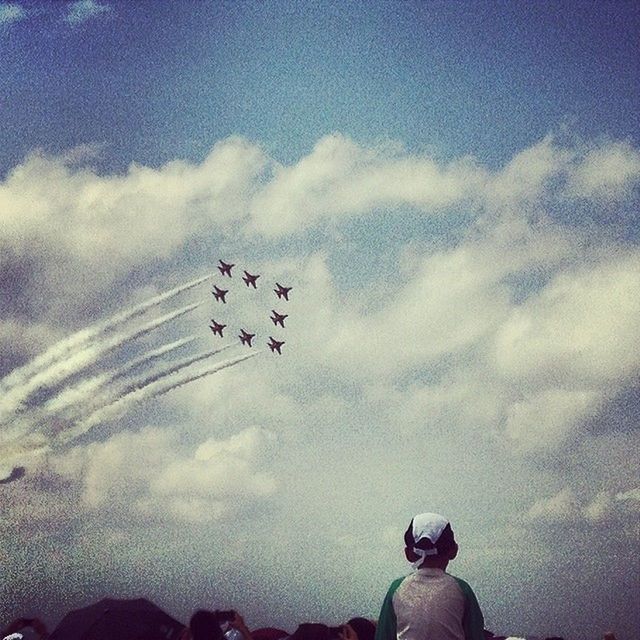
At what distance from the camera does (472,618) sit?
1260 cm

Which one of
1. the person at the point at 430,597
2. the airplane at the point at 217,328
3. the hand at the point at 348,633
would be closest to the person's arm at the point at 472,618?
the person at the point at 430,597

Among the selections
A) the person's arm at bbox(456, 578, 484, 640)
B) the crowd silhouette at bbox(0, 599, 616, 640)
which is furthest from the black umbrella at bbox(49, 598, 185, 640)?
the person's arm at bbox(456, 578, 484, 640)

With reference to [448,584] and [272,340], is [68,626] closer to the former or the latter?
[448,584]

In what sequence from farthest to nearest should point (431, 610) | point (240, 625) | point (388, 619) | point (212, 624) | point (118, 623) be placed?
point (118, 623)
point (240, 625)
point (212, 624)
point (388, 619)
point (431, 610)

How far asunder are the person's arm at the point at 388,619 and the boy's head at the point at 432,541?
546mm

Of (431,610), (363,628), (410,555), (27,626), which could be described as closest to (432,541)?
(410,555)

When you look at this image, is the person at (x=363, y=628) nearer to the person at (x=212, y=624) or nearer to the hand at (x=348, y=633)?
the hand at (x=348, y=633)

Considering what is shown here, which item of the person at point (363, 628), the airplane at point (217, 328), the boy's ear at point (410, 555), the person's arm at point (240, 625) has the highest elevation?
the airplane at point (217, 328)

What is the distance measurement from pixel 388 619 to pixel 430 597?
85 cm

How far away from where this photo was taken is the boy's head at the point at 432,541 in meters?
13.1

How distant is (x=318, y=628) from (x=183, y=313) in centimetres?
5958

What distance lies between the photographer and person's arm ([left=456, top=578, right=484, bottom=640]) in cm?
1255

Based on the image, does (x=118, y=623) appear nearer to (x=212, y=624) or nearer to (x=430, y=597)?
(x=212, y=624)

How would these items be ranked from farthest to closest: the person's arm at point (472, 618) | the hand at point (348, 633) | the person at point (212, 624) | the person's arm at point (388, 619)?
the person at point (212, 624), the hand at point (348, 633), the person's arm at point (388, 619), the person's arm at point (472, 618)
